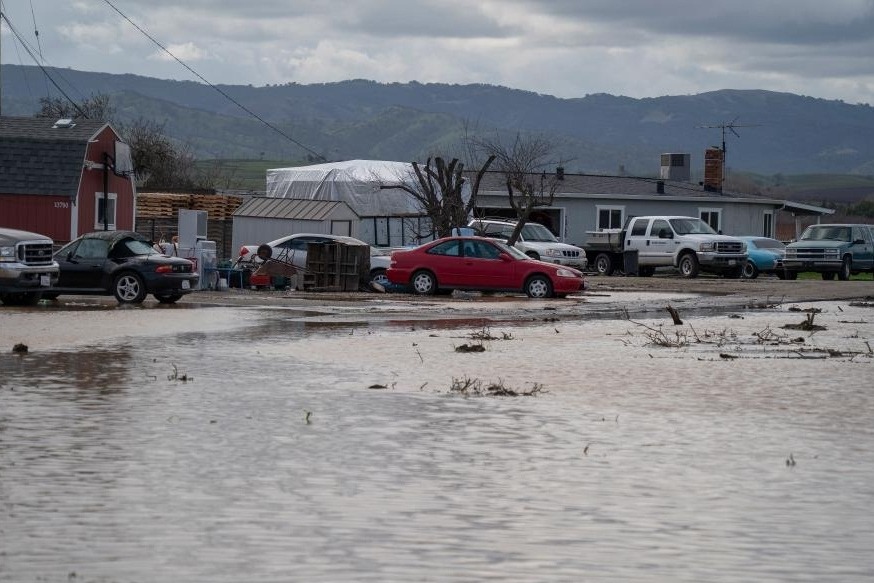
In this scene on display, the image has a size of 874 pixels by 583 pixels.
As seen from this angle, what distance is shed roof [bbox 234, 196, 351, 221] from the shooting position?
47750 mm

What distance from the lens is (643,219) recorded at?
50062 millimetres

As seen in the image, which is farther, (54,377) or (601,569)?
(54,377)

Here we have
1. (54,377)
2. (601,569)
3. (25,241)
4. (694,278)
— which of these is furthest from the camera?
(694,278)

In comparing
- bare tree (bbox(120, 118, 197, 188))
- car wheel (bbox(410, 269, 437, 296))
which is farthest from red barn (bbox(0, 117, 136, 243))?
bare tree (bbox(120, 118, 197, 188))

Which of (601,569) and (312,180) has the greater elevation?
(312,180)

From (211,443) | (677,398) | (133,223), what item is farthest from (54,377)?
(133,223)

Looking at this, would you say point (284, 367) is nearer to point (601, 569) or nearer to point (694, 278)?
point (601, 569)

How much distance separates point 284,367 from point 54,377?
99.1 inches

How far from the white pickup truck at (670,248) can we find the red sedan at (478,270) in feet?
47.7

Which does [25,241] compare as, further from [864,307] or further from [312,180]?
[312,180]

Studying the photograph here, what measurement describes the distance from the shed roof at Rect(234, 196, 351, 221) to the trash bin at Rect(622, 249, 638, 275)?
9.34m

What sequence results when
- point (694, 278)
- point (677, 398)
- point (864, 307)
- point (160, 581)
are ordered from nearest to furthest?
1. point (160, 581)
2. point (677, 398)
3. point (864, 307)
4. point (694, 278)

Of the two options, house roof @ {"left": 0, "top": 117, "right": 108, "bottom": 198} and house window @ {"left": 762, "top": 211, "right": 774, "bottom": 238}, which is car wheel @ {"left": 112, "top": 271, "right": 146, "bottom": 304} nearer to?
house roof @ {"left": 0, "top": 117, "right": 108, "bottom": 198}

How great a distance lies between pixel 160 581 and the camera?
21.9 feet
